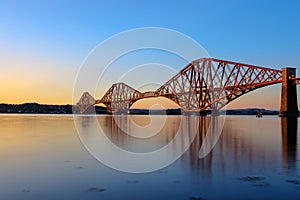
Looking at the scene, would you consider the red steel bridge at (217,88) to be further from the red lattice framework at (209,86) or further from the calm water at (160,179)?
the calm water at (160,179)

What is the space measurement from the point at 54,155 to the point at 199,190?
6.07 meters

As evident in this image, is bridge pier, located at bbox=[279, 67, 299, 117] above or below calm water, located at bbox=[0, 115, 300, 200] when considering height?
above

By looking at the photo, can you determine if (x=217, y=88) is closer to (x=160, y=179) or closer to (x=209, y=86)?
(x=209, y=86)

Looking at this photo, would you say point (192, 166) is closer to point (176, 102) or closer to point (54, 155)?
point (54, 155)

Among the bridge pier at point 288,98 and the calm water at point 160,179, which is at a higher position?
the bridge pier at point 288,98

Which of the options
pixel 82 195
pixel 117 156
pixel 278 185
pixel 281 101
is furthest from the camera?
pixel 281 101

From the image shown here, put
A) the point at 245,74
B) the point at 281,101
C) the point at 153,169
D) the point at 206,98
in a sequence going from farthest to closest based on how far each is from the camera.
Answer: the point at 206,98 → the point at 245,74 → the point at 281,101 → the point at 153,169

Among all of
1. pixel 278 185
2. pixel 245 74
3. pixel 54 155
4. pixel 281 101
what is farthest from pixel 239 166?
pixel 245 74

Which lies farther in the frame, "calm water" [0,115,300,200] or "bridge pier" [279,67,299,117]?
"bridge pier" [279,67,299,117]

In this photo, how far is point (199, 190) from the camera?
5.11m

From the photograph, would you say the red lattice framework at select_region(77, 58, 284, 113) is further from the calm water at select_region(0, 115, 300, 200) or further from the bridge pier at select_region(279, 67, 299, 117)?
the calm water at select_region(0, 115, 300, 200)

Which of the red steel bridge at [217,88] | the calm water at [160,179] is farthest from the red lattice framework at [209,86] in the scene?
the calm water at [160,179]

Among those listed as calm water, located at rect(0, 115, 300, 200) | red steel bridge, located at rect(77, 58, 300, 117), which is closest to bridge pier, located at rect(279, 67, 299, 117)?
red steel bridge, located at rect(77, 58, 300, 117)

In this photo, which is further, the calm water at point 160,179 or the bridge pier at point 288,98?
the bridge pier at point 288,98
